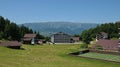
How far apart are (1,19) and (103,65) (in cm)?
10524

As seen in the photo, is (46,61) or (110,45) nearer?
(46,61)

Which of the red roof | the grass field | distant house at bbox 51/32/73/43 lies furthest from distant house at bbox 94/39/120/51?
distant house at bbox 51/32/73/43

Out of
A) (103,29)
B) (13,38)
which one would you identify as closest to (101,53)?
(13,38)

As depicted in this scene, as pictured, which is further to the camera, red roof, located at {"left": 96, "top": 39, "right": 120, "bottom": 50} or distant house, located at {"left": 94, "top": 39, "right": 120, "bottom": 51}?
red roof, located at {"left": 96, "top": 39, "right": 120, "bottom": 50}

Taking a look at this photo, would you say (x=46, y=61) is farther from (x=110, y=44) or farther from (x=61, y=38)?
(x=61, y=38)

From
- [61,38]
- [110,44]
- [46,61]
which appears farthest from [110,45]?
[61,38]

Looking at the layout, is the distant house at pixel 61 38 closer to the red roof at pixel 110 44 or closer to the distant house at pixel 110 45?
the distant house at pixel 110 45

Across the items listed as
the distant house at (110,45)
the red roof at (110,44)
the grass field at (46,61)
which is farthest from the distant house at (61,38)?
the grass field at (46,61)

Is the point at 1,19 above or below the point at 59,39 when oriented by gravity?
above

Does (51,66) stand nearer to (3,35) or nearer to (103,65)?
(103,65)

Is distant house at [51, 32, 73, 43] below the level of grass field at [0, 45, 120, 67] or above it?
above

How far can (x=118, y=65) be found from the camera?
125 feet

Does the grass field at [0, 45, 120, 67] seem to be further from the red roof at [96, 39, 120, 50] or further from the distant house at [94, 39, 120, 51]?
the red roof at [96, 39, 120, 50]

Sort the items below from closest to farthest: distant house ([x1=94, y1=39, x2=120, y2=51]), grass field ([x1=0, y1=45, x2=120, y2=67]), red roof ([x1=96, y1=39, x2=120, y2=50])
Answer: grass field ([x1=0, y1=45, x2=120, y2=67]), distant house ([x1=94, y1=39, x2=120, y2=51]), red roof ([x1=96, y1=39, x2=120, y2=50])
